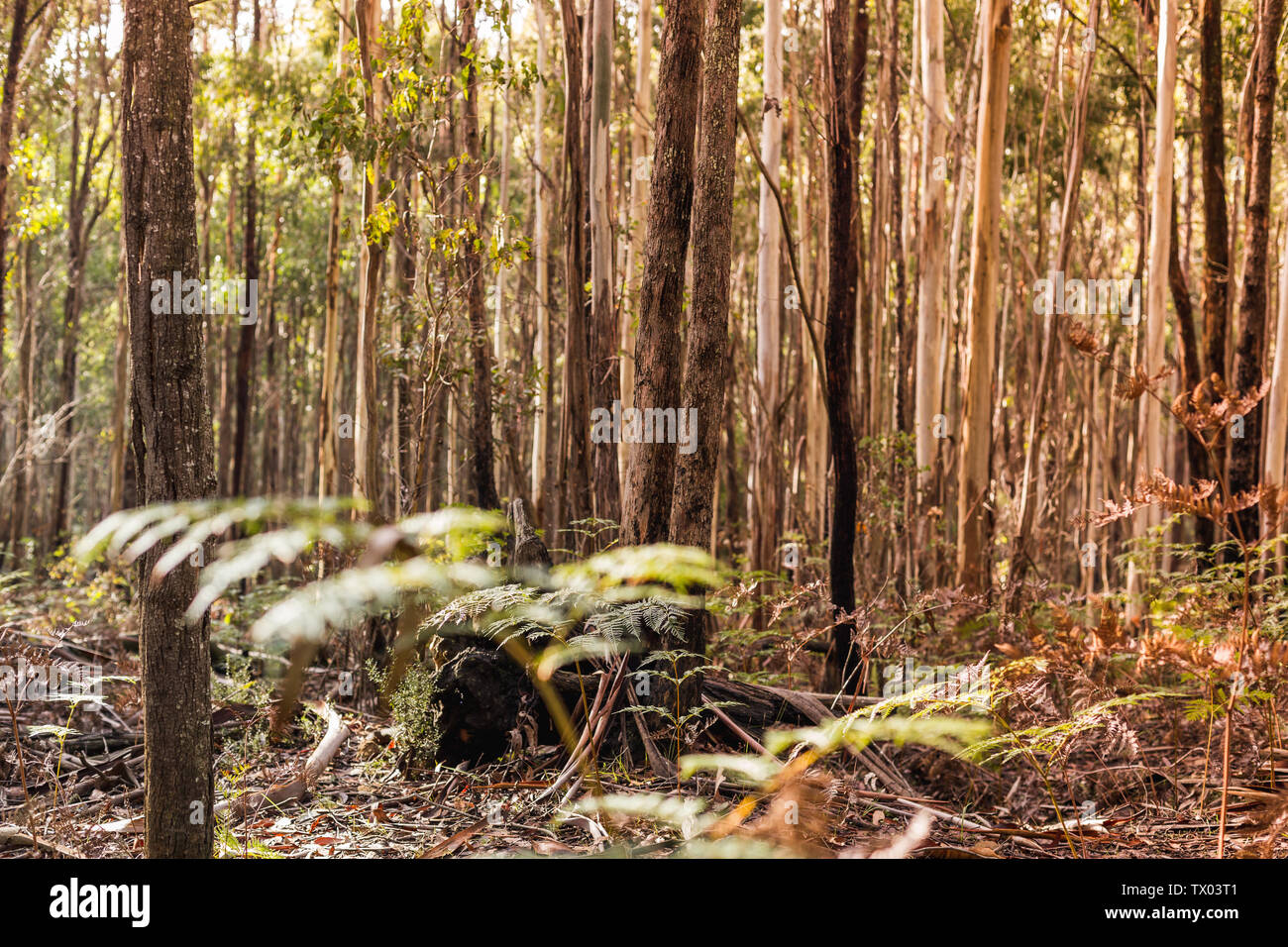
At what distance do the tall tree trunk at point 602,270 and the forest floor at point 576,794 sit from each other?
6.39ft

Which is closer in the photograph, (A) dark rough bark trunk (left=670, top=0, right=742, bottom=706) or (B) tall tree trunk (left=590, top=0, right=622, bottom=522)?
(A) dark rough bark trunk (left=670, top=0, right=742, bottom=706)

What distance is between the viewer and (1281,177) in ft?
54.9

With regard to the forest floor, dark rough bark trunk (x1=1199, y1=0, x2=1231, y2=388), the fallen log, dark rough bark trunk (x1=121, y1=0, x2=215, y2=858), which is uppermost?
dark rough bark trunk (x1=1199, y1=0, x2=1231, y2=388)

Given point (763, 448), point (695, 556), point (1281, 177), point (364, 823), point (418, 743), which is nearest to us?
point (695, 556)

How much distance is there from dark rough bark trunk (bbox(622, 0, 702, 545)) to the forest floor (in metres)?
1.03

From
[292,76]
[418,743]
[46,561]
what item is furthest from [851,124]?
[46,561]

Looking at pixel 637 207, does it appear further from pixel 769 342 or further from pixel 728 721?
pixel 728 721

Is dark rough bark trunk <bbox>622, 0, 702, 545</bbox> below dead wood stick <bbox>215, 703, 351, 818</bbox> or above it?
above

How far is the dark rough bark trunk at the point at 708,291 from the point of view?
4.21 meters

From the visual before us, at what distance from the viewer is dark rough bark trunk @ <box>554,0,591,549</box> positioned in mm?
6863

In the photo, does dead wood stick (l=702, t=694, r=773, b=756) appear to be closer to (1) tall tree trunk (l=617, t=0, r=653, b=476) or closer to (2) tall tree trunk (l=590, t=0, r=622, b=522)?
(2) tall tree trunk (l=590, t=0, r=622, b=522)

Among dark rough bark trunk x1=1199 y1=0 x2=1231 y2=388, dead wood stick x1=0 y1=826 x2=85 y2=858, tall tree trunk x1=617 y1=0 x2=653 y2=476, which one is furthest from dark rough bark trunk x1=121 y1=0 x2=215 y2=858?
dark rough bark trunk x1=1199 y1=0 x2=1231 y2=388

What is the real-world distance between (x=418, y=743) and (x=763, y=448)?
3.95m
